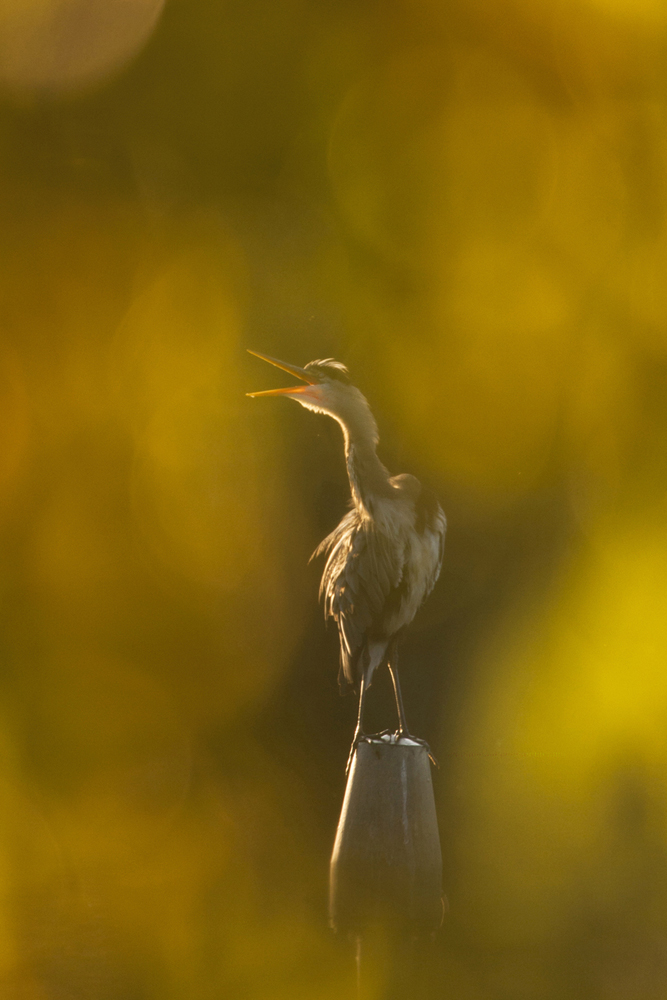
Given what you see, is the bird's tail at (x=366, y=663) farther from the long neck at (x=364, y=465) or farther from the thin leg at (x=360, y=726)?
the long neck at (x=364, y=465)

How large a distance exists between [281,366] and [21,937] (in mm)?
1375

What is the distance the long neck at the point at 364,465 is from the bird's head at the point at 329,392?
0.4 inches

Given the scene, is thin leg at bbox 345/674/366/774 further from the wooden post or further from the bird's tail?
the wooden post

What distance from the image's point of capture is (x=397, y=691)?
133 cm

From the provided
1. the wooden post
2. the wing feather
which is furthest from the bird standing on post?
the wooden post

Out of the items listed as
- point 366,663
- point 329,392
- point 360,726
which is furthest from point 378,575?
point 329,392

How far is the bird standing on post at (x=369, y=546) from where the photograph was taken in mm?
1295

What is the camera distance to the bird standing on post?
1.29 m

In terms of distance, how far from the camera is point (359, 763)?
103cm

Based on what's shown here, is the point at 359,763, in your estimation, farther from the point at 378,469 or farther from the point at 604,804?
the point at 604,804

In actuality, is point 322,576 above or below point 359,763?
above

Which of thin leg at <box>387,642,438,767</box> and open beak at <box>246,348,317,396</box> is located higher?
open beak at <box>246,348,317,396</box>

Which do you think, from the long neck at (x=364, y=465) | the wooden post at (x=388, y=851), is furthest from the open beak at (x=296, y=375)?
the wooden post at (x=388, y=851)

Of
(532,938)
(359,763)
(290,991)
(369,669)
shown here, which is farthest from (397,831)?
(532,938)
